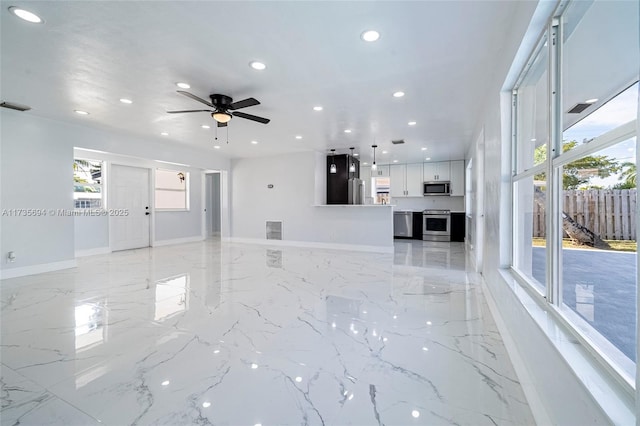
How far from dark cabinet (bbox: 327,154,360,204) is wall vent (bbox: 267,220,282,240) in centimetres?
151

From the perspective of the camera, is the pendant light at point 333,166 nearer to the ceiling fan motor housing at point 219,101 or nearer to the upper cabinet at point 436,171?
the upper cabinet at point 436,171

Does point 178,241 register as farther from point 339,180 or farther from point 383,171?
point 383,171

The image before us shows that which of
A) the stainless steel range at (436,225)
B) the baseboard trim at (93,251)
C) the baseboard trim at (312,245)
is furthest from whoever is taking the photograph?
the stainless steel range at (436,225)

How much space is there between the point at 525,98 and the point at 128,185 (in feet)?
25.4

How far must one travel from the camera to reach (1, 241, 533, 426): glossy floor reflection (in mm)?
1518

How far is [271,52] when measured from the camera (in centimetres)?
270

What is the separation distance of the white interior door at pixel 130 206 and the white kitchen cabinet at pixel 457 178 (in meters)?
8.30

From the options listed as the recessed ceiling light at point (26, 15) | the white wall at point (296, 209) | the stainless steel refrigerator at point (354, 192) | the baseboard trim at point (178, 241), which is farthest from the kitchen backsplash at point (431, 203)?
the recessed ceiling light at point (26, 15)

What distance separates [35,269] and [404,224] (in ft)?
28.0

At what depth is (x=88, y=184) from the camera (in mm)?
6277

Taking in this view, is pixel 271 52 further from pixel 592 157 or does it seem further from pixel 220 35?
pixel 592 157

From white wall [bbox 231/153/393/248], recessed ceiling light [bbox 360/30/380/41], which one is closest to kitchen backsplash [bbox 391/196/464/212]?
white wall [bbox 231/153/393/248]

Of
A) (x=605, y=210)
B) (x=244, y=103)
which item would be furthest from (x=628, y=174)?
(x=244, y=103)

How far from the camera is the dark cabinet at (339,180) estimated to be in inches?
298
